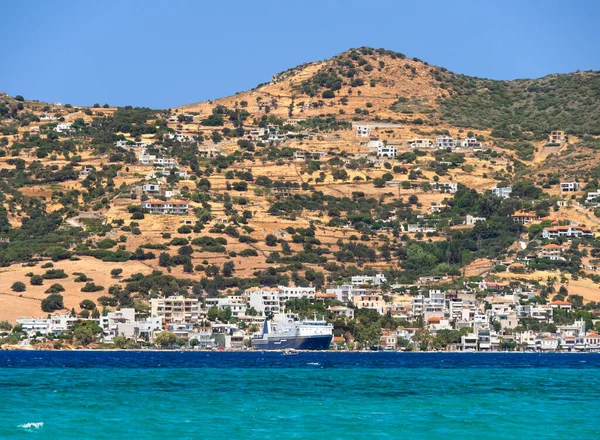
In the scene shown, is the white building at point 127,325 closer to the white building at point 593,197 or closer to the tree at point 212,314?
the tree at point 212,314

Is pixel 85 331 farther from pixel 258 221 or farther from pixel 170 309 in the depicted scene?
pixel 258 221

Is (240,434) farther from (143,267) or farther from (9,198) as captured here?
(9,198)

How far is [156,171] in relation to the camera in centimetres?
18450

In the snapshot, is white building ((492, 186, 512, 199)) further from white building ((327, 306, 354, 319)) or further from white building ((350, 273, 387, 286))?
white building ((327, 306, 354, 319))

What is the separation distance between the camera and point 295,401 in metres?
57.6

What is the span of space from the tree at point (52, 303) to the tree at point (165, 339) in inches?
453

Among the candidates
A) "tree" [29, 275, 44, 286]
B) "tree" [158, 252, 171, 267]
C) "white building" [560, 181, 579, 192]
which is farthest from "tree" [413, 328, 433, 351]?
"white building" [560, 181, 579, 192]

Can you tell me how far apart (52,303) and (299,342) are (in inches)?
1106

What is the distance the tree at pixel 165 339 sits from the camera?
13162cm

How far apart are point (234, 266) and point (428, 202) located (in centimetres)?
4380

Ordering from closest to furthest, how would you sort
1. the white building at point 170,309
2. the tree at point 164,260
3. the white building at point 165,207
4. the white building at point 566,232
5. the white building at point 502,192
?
the white building at point 170,309 → the tree at point 164,260 → the white building at point 566,232 → the white building at point 165,207 → the white building at point 502,192

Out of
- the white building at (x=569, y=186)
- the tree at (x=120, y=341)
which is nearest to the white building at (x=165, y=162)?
the white building at (x=569, y=186)

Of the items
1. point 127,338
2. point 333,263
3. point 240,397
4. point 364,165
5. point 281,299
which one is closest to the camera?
point 240,397

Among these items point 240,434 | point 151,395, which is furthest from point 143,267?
point 240,434
